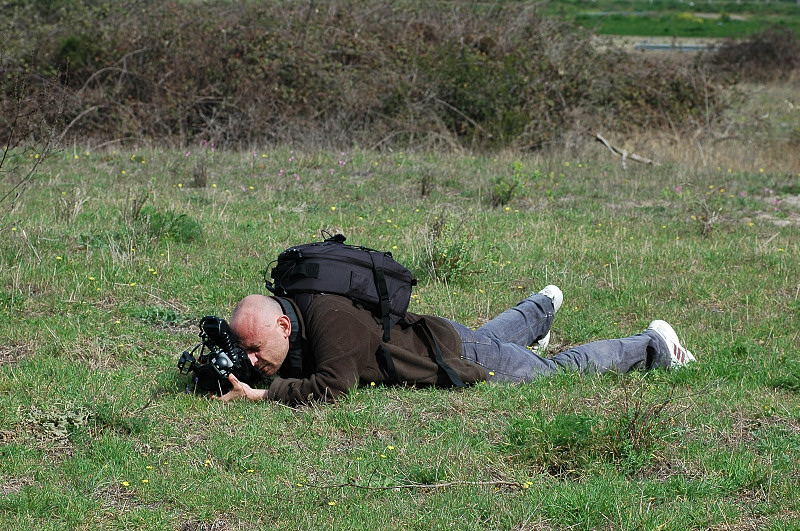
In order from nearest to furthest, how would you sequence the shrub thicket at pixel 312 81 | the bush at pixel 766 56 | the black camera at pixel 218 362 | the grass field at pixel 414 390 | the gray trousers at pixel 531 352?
the grass field at pixel 414 390, the black camera at pixel 218 362, the gray trousers at pixel 531 352, the shrub thicket at pixel 312 81, the bush at pixel 766 56

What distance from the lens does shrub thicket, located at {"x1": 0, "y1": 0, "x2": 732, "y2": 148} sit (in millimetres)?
15227

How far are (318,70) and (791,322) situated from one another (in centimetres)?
1112

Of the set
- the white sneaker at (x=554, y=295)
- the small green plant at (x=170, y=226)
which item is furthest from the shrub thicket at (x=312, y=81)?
the white sneaker at (x=554, y=295)

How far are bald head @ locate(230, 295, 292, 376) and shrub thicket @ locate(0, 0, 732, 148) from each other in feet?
31.4

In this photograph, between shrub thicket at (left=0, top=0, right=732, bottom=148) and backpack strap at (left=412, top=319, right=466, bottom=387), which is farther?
shrub thicket at (left=0, top=0, right=732, bottom=148)

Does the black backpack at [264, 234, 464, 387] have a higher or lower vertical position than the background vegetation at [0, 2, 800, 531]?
higher

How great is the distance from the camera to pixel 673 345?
5.72 meters

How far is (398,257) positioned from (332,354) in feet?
10.6

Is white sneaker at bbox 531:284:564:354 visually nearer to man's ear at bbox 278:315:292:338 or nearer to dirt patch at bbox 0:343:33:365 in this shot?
man's ear at bbox 278:315:292:338

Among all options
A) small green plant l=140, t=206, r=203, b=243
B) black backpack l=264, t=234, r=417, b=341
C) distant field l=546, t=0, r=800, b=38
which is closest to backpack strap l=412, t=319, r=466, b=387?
black backpack l=264, t=234, r=417, b=341

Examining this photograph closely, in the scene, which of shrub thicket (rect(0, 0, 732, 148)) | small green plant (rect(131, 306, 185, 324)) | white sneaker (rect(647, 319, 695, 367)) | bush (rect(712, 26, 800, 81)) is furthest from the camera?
bush (rect(712, 26, 800, 81))

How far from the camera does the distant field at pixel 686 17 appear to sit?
1575 inches

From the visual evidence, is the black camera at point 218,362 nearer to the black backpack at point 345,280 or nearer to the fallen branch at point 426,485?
the black backpack at point 345,280

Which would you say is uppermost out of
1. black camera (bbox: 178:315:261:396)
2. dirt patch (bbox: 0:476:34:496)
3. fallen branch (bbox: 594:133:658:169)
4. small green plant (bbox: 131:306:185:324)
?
black camera (bbox: 178:315:261:396)
